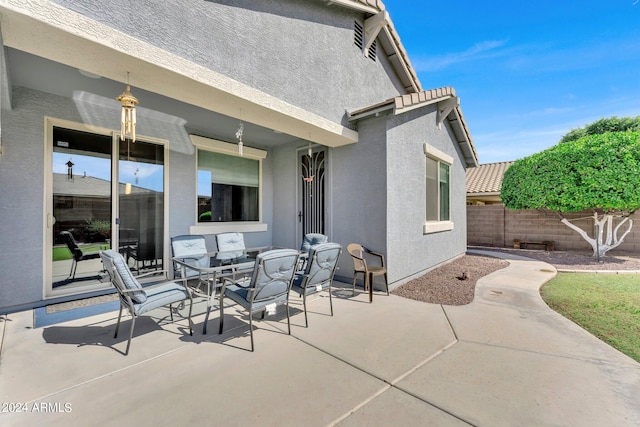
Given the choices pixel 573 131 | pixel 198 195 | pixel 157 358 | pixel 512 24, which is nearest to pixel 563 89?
pixel 512 24

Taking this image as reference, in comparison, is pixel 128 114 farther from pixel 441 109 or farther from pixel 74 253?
pixel 441 109

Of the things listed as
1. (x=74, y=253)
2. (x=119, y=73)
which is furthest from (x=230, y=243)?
(x=119, y=73)

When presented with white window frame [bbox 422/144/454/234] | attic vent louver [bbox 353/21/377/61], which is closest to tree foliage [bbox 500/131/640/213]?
white window frame [bbox 422/144/454/234]

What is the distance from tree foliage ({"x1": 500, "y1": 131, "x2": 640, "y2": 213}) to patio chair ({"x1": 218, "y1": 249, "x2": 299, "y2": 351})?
33.6ft

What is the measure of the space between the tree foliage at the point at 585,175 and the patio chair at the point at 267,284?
1025 centimetres

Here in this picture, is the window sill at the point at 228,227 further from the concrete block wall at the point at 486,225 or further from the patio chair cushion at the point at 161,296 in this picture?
the concrete block wall at the point at 486,225

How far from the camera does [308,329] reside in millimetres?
3676

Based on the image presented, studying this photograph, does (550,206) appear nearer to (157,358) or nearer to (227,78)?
(227,78)

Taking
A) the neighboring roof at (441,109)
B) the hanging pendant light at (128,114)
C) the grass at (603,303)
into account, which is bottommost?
the grass at (603,303)

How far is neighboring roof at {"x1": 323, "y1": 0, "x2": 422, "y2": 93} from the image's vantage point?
582 centimetres

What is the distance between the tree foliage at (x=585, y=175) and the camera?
25.9 feet

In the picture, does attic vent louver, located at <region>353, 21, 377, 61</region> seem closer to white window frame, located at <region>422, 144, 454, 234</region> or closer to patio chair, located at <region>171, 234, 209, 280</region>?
white window frame, located at <region>422, 144, 454, 234</region>

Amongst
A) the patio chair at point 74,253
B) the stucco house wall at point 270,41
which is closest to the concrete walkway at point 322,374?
the patio chair at point 74,253

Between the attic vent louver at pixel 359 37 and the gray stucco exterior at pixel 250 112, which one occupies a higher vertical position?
the attic vent louver at pixel 359 37
